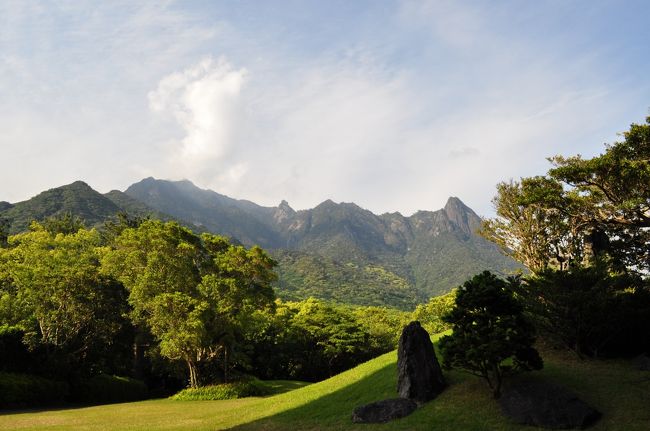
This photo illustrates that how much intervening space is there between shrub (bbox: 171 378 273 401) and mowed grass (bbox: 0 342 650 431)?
549 cm

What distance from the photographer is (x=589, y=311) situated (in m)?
18.3

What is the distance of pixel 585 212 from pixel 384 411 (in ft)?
56.4

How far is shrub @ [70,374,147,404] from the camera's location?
30.9 m

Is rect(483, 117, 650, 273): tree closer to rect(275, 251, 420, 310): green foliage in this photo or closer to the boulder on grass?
the boulder on grass

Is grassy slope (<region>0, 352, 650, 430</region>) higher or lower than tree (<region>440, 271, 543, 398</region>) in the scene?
lower

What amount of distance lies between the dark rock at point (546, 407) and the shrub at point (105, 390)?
30.0 metres

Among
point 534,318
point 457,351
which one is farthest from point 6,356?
point 534,318

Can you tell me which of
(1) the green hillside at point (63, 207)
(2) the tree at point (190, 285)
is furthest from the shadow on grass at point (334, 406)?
(1) the green hillside at point (63, 207)

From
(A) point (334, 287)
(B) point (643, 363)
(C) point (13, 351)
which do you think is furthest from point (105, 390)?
(A) point (334, 287)

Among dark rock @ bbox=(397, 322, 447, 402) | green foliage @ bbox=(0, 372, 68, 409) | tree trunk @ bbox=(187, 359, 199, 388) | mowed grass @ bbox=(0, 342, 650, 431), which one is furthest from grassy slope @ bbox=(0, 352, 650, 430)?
tree trunk @ bbox=(187, 359, 199, 388)

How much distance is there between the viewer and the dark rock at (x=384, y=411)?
1636 centimetres

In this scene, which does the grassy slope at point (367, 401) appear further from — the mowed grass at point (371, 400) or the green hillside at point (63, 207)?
the green hillside at point (63, 207)

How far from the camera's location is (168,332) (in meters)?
30.8

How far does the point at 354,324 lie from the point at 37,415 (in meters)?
Result: 39.6
